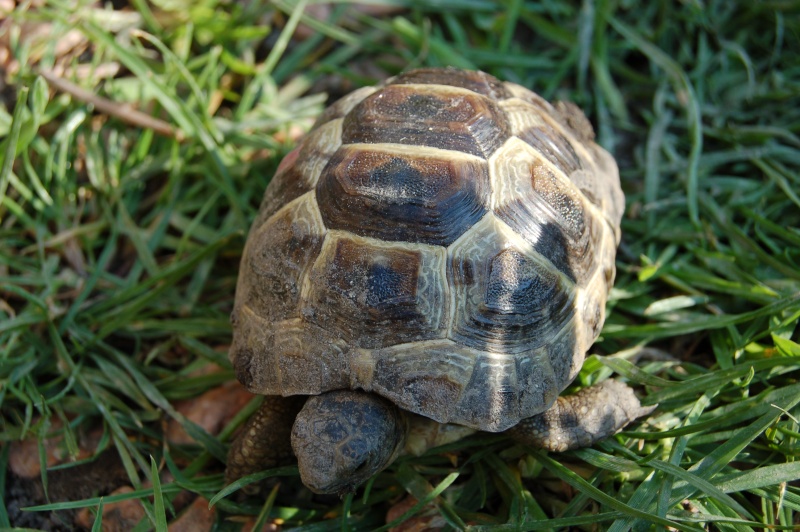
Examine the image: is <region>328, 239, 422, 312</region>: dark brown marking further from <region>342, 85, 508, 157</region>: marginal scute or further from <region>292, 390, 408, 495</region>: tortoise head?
<region>342, 85, 508, 157</region>: marginal scute

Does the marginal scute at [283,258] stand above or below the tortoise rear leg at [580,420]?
above

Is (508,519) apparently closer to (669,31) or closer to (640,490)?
(640,490)

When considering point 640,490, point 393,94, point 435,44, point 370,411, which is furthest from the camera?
point 435,44

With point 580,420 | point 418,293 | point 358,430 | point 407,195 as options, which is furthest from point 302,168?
point 580,420

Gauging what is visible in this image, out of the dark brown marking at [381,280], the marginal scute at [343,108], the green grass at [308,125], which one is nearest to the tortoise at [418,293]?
the dark brown marking at [381,280]

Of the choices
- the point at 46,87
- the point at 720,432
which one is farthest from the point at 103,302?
the point at 720,432

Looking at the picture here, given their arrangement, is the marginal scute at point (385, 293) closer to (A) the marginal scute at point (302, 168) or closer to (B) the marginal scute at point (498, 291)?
(B) the marginal scute at point (498, 291)
